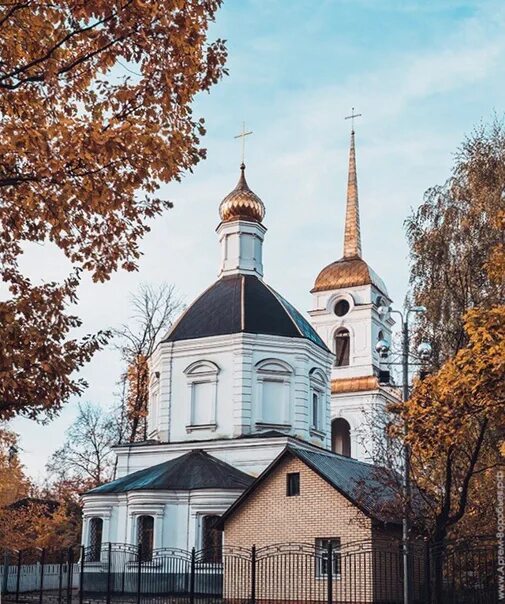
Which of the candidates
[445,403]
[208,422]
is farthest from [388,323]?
[445,403]

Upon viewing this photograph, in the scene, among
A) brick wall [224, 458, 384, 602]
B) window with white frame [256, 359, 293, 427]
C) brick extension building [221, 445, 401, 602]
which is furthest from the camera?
window with white frame [256, 359, 293, 427]

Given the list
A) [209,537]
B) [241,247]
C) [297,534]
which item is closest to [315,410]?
[209,537]

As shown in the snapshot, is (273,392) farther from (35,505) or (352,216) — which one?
(352,216)

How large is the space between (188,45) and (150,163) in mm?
1326

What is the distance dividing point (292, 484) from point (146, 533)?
305 inches

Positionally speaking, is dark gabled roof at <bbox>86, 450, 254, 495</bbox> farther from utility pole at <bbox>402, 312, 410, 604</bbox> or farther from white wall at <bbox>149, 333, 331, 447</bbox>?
utility pole at <bbox>402, 312, 410, 604</bbox>

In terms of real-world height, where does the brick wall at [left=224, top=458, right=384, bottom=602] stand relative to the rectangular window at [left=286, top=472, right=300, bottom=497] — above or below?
below

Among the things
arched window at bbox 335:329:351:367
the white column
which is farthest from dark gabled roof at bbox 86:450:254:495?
arched window at bbox 335:329:351:367

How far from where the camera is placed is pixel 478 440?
16.3m

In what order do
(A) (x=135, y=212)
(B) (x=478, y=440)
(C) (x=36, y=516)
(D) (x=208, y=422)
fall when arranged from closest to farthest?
(A) (x=135, y=212)
(B) (x=478, y=440)
(D) (x=208, y=422)
(C) (x=36, y=516)

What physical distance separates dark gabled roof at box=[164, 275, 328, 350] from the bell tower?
387 inches

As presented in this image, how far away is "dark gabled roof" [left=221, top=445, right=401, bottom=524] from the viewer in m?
18.1

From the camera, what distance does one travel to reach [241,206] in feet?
120

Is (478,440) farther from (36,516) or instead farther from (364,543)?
(36,516)
